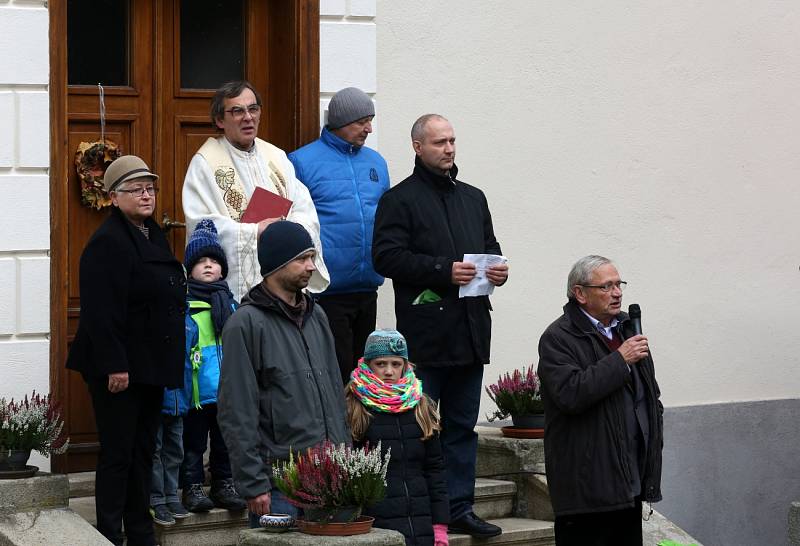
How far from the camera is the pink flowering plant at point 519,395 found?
29.2 ft

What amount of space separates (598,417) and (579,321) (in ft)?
1.49

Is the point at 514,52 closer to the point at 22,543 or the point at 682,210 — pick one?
the point at 682,210

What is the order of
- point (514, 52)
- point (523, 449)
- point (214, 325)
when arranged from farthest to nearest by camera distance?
1. point (514, 52)
2. point (523, 449)
3. point (214, 325)

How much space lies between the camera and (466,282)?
779 cm

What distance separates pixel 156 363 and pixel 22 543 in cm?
101

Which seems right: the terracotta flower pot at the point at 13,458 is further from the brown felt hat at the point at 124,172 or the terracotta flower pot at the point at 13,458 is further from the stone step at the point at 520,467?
the stone step at the point at 520,467

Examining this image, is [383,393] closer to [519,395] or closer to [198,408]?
[198,408]

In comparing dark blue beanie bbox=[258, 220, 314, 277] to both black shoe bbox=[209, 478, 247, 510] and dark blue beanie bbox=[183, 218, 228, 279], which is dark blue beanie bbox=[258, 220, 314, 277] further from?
black shoe bbox=[209, 478, 247, 510]

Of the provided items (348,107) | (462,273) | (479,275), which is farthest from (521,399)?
(348,107)

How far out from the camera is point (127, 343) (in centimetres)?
710

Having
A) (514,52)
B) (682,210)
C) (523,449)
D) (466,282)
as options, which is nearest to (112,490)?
(466,282)

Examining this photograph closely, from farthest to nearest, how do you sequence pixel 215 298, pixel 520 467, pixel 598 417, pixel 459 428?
pixel 520 467 → pixel 459 428 → pixel 215 298 → pixel 598 417

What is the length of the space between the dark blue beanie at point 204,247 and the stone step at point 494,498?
6.61 feet

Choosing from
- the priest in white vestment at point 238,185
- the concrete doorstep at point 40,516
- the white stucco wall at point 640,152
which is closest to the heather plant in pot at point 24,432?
the concrete doorstep at point 40,516
